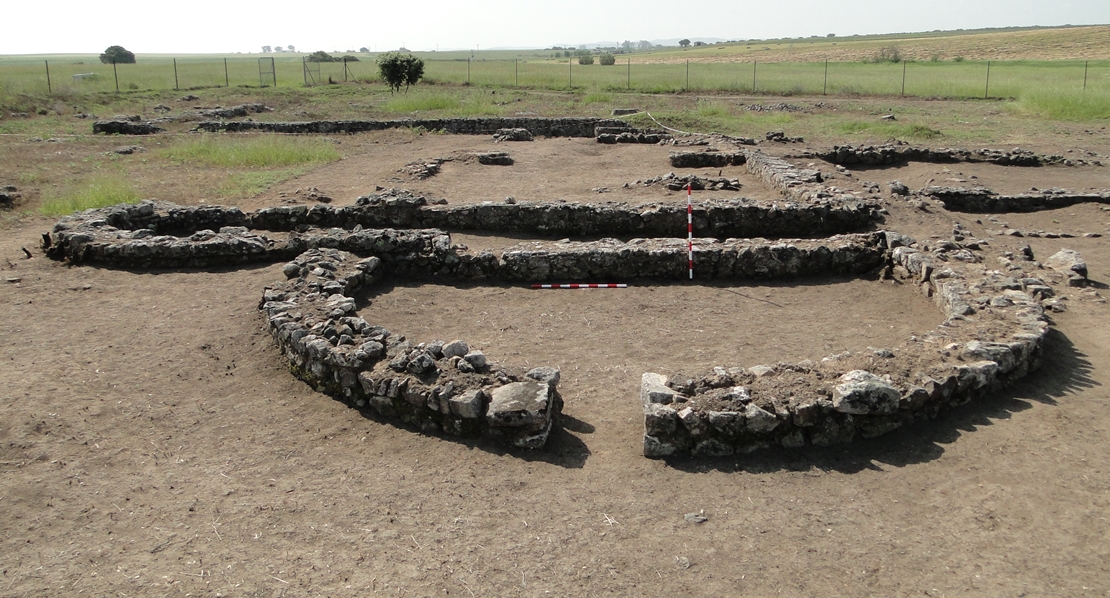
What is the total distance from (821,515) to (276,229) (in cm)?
1050

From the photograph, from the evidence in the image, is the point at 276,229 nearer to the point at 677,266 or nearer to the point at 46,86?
the point at 677,266

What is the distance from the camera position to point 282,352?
7812 mm

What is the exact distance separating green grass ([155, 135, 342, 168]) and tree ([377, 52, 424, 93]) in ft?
56.9

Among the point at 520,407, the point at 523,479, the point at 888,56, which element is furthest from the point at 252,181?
the point at 888,56

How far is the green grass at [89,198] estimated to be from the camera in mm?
13547

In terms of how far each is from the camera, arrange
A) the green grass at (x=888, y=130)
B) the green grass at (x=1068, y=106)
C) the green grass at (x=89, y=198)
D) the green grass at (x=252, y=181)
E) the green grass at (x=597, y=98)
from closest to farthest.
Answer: the green grass at (x=89, y=198) → the green grass at (x=252, y=181) → the green grass at (x=888, y=130) → the green grass at (x=1068, y=106) → the green grass at (x=597, y=98)

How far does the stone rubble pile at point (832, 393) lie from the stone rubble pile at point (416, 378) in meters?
0.96

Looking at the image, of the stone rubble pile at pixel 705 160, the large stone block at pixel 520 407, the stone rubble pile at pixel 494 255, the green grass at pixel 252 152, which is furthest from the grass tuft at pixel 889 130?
the large stone block at pixel 520 407

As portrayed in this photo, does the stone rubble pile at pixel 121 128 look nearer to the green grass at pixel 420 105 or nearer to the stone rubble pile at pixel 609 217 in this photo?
the green grass at pixel 420 105

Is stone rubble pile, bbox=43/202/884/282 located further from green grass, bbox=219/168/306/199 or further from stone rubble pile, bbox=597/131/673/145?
stone rubble pile, bbox=597/131/673/145

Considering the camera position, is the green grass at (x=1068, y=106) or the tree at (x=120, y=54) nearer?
the green grass at (x=1068, y=106)

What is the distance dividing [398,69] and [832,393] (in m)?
35.4

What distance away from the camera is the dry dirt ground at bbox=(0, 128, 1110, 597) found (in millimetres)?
4574

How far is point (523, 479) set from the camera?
5621mm
